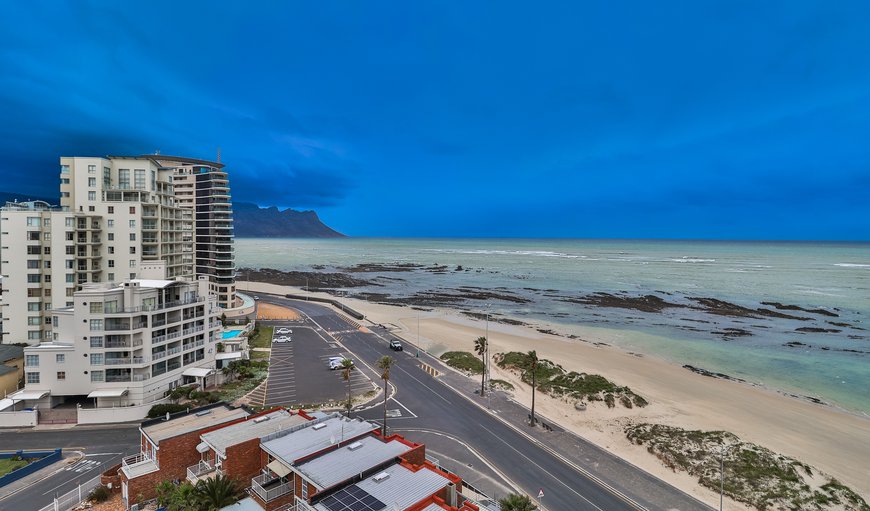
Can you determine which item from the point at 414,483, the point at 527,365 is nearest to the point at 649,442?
the point at 527,365

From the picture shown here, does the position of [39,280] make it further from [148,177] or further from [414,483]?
[414,483]

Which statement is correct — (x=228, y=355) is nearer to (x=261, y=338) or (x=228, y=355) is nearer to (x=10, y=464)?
(x=261, y=338)

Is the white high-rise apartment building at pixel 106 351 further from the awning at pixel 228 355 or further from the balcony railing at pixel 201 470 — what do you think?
the balcony railing at pixel 201 470

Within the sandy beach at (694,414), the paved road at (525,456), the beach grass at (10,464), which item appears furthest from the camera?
the sandy beach at (694,414)

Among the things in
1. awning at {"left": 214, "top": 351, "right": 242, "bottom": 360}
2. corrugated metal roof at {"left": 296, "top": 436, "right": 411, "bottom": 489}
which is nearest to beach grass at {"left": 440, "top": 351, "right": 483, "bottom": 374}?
awning at {"left": 214, "top": 351, "right": 242, "bottom": 360}

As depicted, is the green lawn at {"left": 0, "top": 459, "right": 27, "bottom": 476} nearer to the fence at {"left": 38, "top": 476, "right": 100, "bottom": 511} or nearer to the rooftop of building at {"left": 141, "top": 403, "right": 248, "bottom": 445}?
the fence at {"left": 38, "top": 476, "right": 100, "bottom": 511}

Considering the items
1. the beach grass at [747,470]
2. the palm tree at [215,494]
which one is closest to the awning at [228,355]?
the palm tree at [215,494]

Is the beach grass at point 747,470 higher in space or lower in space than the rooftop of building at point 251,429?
lower
